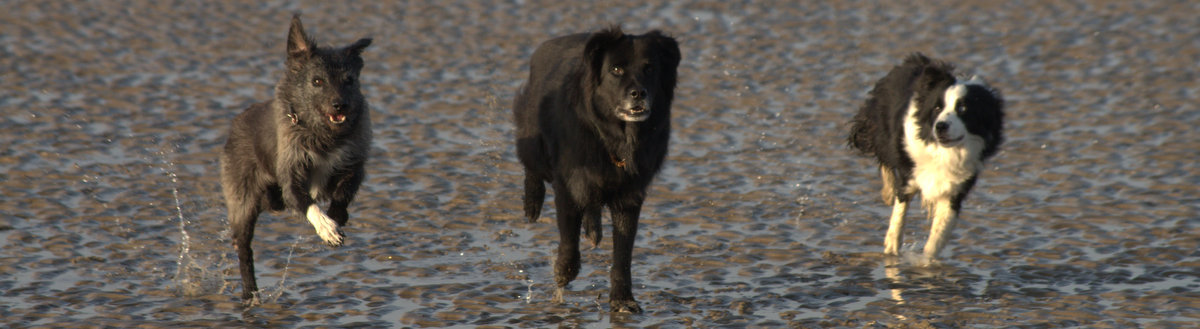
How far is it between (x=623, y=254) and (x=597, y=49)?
1.29 metres

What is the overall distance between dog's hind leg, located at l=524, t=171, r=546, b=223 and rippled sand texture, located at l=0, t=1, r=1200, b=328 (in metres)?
0.29

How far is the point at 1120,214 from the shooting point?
35.4 feet

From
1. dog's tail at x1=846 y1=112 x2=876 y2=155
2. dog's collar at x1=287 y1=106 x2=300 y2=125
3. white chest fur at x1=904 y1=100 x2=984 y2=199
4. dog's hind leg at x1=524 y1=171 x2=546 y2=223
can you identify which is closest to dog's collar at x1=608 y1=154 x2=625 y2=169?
dog's hind leg at x1=524 y1=171 x2=546 y2=223

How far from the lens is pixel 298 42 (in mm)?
8445

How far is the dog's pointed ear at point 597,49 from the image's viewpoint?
26.4 ft

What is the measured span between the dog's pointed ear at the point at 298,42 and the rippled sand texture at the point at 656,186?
4.92 feet

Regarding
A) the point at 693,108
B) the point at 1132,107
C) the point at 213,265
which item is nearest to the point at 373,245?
the point at 213,265

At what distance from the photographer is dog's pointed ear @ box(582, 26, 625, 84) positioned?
8.06 meters

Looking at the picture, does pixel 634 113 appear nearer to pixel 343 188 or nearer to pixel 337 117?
pixel 337 117

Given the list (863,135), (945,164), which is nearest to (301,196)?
(945,164)

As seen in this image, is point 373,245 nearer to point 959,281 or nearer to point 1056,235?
point 959,281

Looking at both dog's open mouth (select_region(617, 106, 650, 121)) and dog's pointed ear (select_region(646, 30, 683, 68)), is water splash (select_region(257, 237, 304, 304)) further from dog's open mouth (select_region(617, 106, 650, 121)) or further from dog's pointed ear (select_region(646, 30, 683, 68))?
dog's pointed ear (select_region(646, 30, 683, 68))

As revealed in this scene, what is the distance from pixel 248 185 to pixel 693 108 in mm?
7222

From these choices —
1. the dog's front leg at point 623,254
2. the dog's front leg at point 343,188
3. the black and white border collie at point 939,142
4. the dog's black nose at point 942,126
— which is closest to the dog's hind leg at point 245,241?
the dog's front leg at point 343,188
